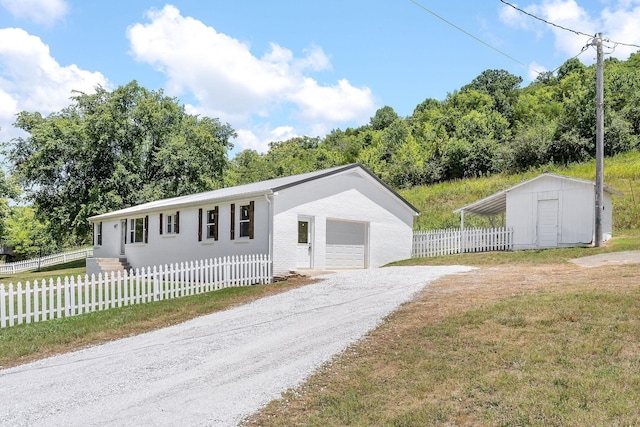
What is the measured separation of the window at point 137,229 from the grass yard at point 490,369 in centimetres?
1746

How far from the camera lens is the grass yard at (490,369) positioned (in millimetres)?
4957

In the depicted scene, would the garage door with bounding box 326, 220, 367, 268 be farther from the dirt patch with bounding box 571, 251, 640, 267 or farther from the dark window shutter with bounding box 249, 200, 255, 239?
the dirt patch with bounding box 571, 251, 640, 267

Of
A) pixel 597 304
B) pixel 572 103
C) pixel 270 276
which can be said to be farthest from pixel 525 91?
pixel 597 304

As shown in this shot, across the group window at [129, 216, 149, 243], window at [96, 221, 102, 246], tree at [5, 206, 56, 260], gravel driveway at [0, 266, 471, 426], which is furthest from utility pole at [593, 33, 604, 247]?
tree at [5, 206, 56, 260]

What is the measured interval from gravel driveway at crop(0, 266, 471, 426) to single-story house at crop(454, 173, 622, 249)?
514 inches

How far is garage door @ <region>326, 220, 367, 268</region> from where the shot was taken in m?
19.8

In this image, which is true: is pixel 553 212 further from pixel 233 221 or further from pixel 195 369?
pixel 195 369

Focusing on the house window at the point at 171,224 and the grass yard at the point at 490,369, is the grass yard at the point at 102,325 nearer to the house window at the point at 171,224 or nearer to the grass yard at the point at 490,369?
the grass yard at the point at 490,369

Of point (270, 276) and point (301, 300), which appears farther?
point (270, 276)

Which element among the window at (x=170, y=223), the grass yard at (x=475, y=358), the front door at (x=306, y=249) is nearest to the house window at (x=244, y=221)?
the front door at (x=306, y=249)

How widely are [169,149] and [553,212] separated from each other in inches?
969

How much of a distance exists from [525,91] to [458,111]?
13.9 m

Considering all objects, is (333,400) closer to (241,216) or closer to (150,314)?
(150,314)

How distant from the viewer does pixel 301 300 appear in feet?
39.8
